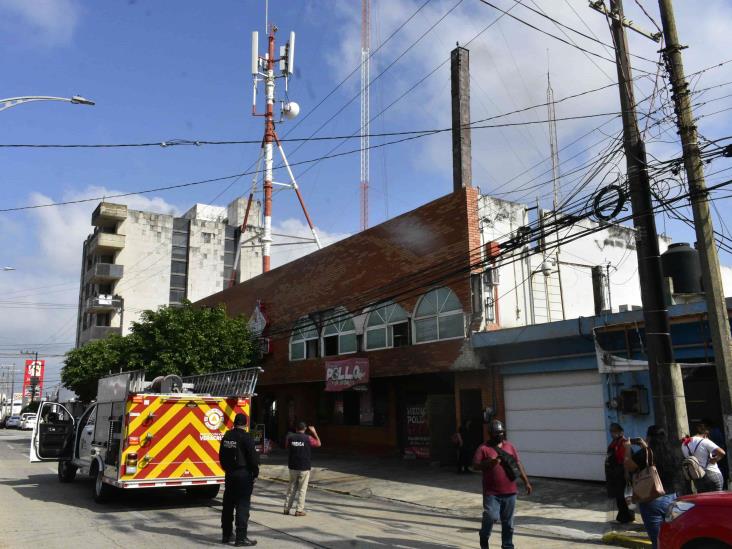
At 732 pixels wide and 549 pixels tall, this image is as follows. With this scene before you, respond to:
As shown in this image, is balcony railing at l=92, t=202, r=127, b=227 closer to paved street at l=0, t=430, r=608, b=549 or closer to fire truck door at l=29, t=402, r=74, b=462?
fire truck door at l=29, t=402, r=74, b=462

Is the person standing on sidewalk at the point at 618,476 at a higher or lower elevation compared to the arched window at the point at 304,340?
lower

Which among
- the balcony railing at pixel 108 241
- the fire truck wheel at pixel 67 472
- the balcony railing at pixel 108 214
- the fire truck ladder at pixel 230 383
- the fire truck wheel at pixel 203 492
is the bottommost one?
the fire truck wheel at pixel 203 492

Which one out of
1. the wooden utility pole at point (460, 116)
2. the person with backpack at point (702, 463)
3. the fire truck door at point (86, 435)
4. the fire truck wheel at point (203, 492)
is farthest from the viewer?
the wooden utility pole at point (460, 116)

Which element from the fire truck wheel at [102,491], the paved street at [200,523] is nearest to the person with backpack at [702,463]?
the paved street at [200,523]

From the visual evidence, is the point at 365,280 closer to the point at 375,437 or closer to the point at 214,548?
the point at 375,437

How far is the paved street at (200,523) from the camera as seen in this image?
855 centimetres

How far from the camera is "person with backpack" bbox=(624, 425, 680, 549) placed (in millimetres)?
7348

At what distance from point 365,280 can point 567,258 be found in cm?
690

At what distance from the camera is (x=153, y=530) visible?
30.2ft

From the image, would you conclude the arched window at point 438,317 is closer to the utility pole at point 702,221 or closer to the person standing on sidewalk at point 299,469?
the person standing on sidewalk at point 299,469

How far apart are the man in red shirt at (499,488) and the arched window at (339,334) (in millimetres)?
14987

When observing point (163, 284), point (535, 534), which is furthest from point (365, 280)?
point (163, 284)

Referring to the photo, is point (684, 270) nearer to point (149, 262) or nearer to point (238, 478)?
point (238, 478)

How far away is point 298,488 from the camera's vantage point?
10.9 metres
